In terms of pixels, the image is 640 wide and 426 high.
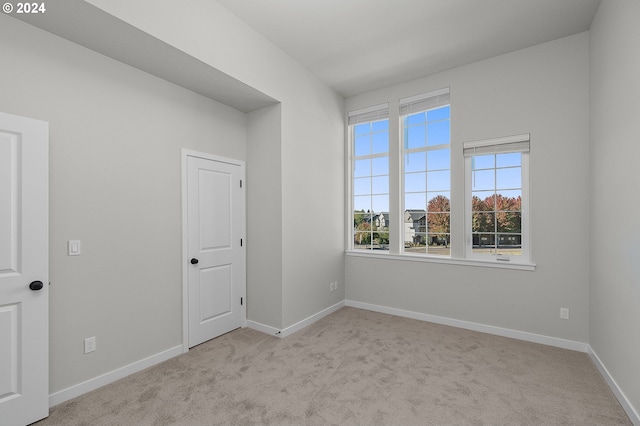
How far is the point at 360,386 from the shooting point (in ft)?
7.73

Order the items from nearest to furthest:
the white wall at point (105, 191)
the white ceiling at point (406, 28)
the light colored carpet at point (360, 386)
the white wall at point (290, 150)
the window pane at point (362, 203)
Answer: the light colored carpet at point (360, 386) < the white wall at point (105, 191) < the white wall at point (290, 150) < the white ceiling at point (406, 28) < the window pane at point (362, 203)

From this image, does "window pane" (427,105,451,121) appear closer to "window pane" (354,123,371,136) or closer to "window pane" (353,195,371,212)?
"window pane" (354,123,371,136)

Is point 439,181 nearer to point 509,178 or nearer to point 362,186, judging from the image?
point 509,178

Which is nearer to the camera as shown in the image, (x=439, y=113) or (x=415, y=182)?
(x=439, y=113)

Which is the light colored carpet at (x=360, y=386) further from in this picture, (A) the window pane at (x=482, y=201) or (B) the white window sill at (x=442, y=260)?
(A) the window pane at (x=482, y=201)

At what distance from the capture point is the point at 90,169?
234cm

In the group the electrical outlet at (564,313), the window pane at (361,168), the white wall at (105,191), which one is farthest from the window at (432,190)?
the white wall at (105,191)

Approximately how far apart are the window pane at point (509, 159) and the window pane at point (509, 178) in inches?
2.2

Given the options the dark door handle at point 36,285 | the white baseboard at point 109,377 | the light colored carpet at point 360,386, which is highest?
the dark door handle at point 36,285

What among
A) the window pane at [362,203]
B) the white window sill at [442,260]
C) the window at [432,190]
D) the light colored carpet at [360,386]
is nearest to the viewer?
the light colored carpet at [360,386]

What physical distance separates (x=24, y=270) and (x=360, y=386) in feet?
8.25

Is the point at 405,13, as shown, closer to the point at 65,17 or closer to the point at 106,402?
the point at 65,17

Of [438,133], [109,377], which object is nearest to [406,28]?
[438,133]

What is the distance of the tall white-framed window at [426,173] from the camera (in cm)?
376
